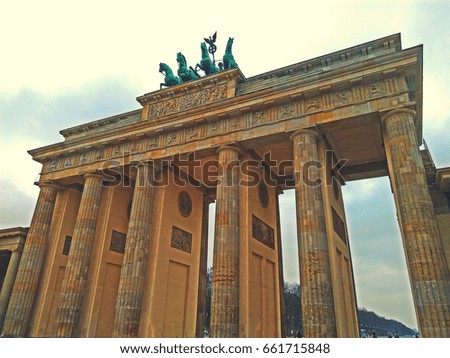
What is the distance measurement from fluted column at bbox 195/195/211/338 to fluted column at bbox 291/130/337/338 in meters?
9.95

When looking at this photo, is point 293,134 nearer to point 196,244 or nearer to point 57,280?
point 196,244

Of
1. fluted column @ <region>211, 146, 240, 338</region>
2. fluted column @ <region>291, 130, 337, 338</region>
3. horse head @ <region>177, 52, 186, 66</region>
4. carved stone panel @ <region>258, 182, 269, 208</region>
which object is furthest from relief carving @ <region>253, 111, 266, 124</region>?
horse head @ <region>177, 52, 186, 66</region>

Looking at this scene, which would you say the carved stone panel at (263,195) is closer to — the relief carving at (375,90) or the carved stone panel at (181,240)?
the carved stone panel at (181,240)

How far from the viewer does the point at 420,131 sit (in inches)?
631

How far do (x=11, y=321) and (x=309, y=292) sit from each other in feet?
54.4

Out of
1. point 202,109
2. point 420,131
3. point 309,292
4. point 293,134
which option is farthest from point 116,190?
point 420,131

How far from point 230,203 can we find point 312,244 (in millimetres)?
4265

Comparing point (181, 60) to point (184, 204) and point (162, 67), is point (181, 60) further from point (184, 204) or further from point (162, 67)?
point (184, 204)

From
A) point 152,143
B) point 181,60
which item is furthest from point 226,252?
point 181,60

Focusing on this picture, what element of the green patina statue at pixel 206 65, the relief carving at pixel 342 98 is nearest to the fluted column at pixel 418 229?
the relief carving at pixel 342 98

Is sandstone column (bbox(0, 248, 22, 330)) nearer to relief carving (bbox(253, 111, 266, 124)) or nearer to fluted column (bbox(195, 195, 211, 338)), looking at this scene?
fluted column (bbox(195, 195, 211, 338))

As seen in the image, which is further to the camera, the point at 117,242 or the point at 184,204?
the point at 184,204

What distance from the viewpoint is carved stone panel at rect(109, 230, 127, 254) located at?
20.4 meters

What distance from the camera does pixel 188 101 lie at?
1891 cm
